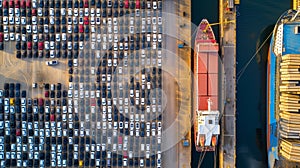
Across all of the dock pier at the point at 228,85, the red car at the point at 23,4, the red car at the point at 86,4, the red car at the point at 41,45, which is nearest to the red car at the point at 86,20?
the red car at the point at 86,4

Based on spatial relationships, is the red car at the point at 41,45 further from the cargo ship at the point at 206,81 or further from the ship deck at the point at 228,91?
the ship deck at the point at 228,91

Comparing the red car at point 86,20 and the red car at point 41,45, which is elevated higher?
the red car at point 86,20

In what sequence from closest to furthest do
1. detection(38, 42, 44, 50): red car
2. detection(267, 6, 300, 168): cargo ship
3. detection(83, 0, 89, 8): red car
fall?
detection(267, 6, 300, 168): cargo ship, detection(38, 42, 44, 50): red car, detection(83, 0, 89, 8): red car

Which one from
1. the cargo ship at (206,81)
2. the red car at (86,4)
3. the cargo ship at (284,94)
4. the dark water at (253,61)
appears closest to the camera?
the cargo ship at (284,94)

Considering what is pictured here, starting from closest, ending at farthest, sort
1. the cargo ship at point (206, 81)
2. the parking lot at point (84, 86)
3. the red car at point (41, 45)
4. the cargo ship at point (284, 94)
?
the cargo ship at point (284, 94) < the cargo ship at point (206, 81) < the parking lot at point (84, 86) < the red car at point (41, 45)

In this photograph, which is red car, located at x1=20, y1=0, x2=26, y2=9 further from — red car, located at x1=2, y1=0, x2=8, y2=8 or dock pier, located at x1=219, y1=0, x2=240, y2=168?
dock pier, located at x1=219, y1=0, x2=240, y2=168

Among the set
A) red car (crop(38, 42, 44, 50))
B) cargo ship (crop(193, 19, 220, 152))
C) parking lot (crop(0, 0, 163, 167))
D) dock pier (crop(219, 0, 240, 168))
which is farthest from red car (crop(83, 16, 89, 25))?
dock pier (crop(219, 0, 240, 168))
